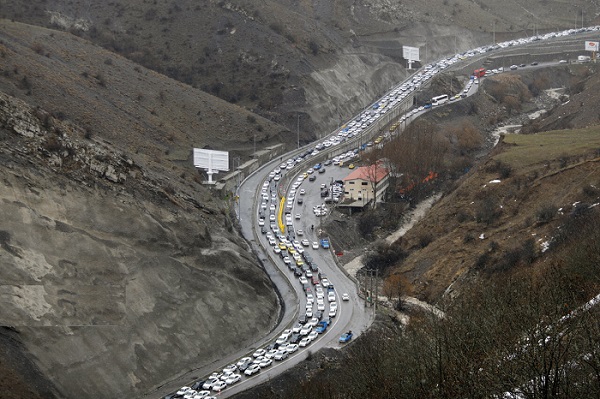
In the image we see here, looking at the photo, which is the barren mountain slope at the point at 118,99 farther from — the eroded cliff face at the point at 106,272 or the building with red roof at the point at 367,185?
the eroded cliff face at the point at 106,272

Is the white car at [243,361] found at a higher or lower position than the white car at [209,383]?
higher

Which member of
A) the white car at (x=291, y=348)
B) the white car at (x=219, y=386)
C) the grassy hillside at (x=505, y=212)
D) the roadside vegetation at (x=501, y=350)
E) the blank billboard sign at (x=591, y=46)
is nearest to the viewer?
the roadside vegetation at (x=501, y=350)

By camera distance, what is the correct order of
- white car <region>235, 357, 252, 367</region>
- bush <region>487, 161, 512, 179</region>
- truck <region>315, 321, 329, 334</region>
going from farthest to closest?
bush <region>487, 161, 512, 179</region> < truck <region>315, 321, 329, 334</region> < white car <region>235, 357, 252, 367</region>

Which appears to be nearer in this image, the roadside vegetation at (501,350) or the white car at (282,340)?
the roadside vegetation at (501,350)

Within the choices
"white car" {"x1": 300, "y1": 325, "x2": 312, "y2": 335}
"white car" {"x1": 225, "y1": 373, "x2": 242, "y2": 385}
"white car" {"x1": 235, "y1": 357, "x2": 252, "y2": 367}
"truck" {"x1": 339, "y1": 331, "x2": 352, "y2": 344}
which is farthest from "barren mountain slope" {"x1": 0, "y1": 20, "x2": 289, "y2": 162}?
"white car" {"x1": 225, "y1": 373, "x2": 242, "y2": 385}

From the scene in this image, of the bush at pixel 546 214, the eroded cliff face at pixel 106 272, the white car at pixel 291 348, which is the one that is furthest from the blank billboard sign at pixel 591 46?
the white car at pixel 291 348

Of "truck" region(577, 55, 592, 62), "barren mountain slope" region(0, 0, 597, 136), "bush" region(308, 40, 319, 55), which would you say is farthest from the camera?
"truck" region(577, 55, 592, 62)

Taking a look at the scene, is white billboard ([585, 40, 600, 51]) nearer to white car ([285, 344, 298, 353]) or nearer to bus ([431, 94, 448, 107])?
bus ([431, 94, 448, 107])
